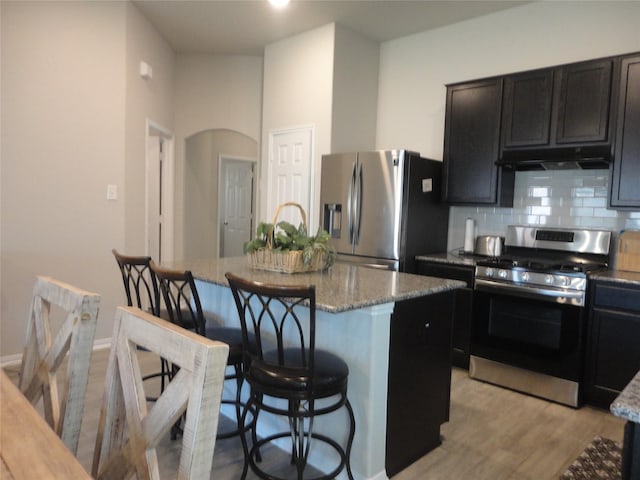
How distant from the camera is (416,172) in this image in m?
3.70

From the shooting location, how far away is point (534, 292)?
3061 mm

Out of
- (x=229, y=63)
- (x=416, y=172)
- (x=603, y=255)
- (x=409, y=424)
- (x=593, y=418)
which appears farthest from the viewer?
(x=229, y=63)

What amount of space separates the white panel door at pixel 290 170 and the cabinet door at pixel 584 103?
2.20 m

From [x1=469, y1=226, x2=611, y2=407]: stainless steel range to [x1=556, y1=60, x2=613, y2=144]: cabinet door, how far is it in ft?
2.43

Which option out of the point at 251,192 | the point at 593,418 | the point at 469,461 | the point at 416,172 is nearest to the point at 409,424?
the point at 469,461

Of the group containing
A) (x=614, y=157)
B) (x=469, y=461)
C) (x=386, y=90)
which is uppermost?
(x=386, y=90)

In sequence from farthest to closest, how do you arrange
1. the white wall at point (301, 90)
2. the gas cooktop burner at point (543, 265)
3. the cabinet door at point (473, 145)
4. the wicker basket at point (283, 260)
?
the white wall at point (301, 90)
the cabinet door at point (473, 145)
the gas cooktop burner at point (543, 265)
the wicker basket at point (283, 260)

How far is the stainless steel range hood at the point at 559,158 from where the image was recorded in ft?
10.0

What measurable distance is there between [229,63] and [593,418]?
199 inches

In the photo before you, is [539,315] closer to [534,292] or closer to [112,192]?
[534,292]

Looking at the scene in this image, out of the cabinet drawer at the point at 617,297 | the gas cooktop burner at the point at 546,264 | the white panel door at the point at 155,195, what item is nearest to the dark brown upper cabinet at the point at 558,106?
the gas cooktop burner at the point at 546,264

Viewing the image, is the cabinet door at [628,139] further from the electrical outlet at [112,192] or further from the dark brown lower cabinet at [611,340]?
the electrical outlet at [112,192]

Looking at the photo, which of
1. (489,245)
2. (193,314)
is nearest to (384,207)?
(489,245)

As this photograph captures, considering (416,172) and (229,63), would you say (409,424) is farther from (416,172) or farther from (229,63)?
(229,63)
